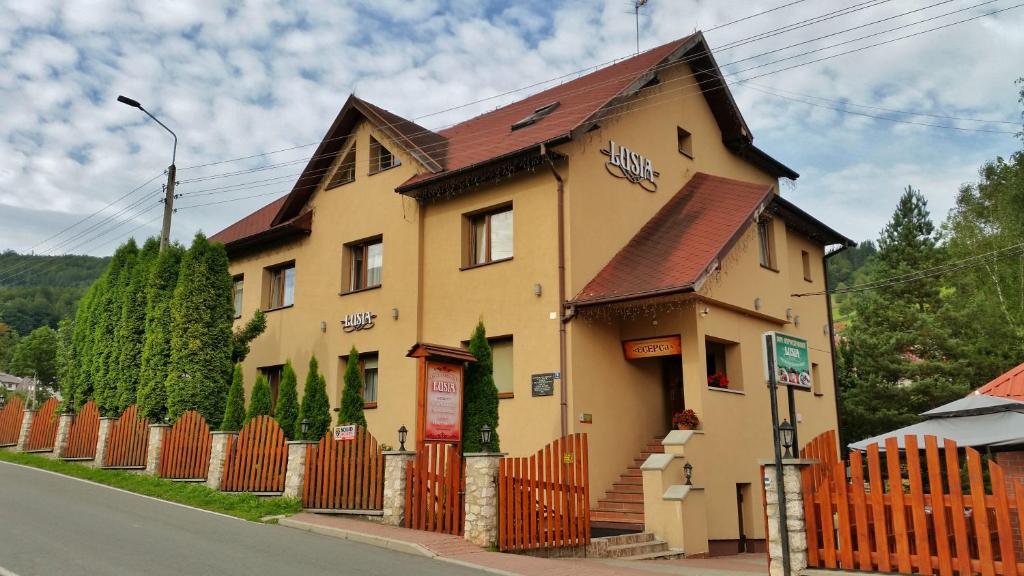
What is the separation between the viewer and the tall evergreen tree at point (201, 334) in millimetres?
18641

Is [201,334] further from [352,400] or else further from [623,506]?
[623,506]

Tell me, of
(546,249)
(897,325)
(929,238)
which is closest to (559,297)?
(546,249)

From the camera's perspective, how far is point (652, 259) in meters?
16.3

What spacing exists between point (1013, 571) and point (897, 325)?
29196 millimetres

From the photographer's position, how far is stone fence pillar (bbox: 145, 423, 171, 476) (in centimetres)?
1783

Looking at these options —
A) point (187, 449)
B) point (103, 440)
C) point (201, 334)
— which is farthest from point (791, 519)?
point (103, 440)

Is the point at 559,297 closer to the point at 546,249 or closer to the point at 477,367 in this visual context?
the point at 546,249

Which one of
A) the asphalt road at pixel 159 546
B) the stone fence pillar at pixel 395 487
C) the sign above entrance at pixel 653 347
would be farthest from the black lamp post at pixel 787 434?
the stone fence pillar at pixel 395 487

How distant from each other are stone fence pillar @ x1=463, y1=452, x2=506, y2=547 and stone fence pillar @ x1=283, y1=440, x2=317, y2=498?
13.7 feet

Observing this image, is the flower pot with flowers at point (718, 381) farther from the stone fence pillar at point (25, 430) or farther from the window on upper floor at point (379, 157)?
the stone fence pillar at point (25, 430)

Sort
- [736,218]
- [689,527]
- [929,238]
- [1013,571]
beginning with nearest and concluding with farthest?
[1013,571], [689,527], [736,218], [929,238]

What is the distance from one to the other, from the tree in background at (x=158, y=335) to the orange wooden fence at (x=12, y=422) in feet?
25.2

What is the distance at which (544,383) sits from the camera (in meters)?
15.5

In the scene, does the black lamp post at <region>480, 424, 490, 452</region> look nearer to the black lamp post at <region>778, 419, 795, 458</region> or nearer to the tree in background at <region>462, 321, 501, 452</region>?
the tree in background at <region>462, 321, 501, 452</region>
